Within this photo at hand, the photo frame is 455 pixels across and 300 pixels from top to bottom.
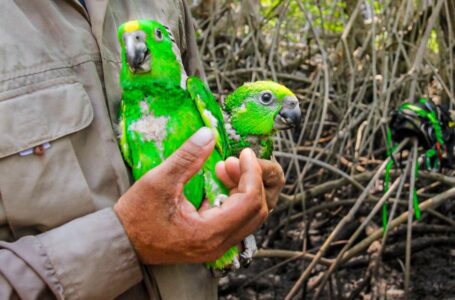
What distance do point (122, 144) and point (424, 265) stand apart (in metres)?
2.17

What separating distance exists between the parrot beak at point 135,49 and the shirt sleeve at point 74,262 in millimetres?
279

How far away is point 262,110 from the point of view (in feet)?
4.28

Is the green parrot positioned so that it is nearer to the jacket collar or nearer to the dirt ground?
the jacket collar

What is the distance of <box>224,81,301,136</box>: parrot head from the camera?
1.29 m

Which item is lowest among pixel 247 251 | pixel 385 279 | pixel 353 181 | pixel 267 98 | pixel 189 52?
pixel 385 279

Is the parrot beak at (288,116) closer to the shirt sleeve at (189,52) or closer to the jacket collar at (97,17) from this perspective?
the shirt sleeve at (189,52)

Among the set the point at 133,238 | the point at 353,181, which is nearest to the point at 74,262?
the point at 133,238

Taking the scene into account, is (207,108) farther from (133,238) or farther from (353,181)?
(353,181)

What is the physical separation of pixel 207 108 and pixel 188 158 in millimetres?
309

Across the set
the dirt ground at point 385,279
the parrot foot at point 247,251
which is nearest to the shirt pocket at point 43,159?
the parrot foot at point 247,251

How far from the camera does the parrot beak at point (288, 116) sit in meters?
1.33

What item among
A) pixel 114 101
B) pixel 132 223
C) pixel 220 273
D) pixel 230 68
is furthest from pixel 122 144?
pixel 230 68

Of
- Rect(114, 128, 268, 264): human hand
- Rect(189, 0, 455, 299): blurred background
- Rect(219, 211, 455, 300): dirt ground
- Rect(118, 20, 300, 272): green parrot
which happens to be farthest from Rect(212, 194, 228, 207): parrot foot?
Rect(219, 211, 455, 300): dirt ground

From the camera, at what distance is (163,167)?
832mm
